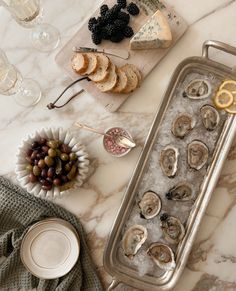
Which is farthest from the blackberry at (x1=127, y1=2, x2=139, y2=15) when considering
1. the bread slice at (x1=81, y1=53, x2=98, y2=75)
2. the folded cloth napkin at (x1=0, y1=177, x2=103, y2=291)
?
the folded cloth napkin at (x1=0, y1=177, x2=103, y2=291)

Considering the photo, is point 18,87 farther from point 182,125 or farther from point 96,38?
point 182,125

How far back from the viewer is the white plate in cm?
207

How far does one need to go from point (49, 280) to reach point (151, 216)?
465 mm

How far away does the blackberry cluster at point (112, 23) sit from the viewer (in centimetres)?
207

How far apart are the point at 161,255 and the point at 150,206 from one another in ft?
0.61

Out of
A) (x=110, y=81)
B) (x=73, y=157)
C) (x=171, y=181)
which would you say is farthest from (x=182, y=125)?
(x=73, y=157)

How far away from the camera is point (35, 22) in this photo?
211 cm

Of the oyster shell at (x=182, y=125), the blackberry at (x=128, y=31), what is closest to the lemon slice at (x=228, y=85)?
the oyster shell at (x=182, y=125)

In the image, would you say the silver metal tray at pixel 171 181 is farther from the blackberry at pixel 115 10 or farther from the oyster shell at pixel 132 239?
the blackberry at pixel 115 10

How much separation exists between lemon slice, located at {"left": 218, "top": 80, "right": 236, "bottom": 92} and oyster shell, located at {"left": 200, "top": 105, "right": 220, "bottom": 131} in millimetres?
85

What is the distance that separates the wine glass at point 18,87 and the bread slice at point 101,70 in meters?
0.24

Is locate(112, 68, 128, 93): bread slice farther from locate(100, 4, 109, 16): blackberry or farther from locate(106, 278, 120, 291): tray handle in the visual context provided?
locate(106, 278, 120, 291): tray handle

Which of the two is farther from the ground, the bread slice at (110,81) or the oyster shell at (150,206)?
the bread slice at (110,81)

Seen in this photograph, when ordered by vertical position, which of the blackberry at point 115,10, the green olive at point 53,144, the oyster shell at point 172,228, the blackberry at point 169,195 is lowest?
the oyster shell at point 172,228
